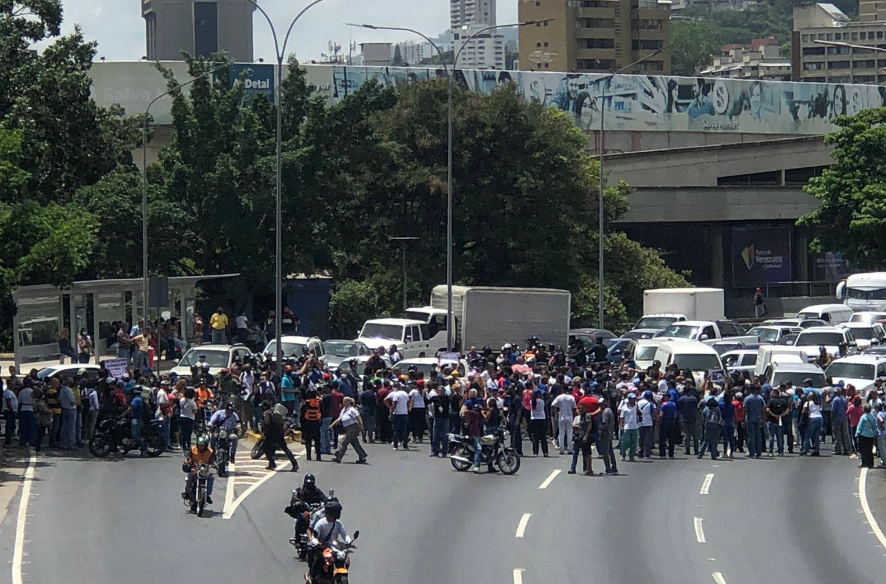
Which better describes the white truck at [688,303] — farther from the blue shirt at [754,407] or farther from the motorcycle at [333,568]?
the motorcycle at [333,568]

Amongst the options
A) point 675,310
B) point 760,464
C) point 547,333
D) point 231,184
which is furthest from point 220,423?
point 675,310

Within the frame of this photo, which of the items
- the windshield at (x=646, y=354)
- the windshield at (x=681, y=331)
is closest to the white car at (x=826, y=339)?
the windshield at (x=681, y=331)

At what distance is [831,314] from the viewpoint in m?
55.2

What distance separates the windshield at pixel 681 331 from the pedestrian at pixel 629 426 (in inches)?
650

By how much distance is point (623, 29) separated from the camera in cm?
15625

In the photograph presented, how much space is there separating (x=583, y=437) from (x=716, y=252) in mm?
59447

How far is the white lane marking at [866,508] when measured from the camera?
22975mm

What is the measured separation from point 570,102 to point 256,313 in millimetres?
54742

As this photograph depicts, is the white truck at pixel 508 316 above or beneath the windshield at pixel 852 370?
above

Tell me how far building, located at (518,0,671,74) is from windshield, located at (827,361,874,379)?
117 m

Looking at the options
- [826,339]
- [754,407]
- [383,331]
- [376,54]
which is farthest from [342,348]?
[376,54]

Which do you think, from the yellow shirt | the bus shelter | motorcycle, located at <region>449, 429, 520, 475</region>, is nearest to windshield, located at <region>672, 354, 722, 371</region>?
motorcycle, located at <region>449, 429, 520, 475</region>

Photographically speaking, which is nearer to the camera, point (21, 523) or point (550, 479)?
point (21, 523)

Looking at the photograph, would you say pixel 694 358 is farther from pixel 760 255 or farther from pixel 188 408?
pixel 760 255
